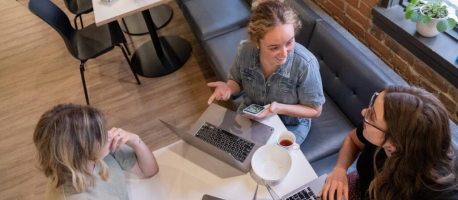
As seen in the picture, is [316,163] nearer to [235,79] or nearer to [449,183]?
[235,79]

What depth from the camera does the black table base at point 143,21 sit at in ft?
12.0

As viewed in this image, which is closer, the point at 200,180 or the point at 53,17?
the point at 200,180

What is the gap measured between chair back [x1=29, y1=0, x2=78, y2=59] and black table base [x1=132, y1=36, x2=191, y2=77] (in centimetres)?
70

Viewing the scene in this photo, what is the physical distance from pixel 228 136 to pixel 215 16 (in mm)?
1568

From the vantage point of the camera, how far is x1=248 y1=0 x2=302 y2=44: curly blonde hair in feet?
4.79

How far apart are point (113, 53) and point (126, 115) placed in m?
0.95

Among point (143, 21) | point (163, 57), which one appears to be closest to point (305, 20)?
point (163, 57)

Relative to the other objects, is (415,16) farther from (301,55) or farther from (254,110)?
(254,110)

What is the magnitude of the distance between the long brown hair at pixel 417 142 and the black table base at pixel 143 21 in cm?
299

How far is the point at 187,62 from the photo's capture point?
3285 mm

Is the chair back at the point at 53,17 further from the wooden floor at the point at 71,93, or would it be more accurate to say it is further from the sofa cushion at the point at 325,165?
the sofa cushion at the point at 325,165

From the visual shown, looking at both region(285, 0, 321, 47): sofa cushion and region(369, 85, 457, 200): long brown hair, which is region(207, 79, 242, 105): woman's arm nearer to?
region(285, 0, 321, 47): sofa cushion

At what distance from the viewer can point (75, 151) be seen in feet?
3.91

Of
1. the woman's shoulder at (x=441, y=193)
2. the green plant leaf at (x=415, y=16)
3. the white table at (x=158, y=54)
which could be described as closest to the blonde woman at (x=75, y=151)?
the woman's shoulder at (x=441, y=193)
